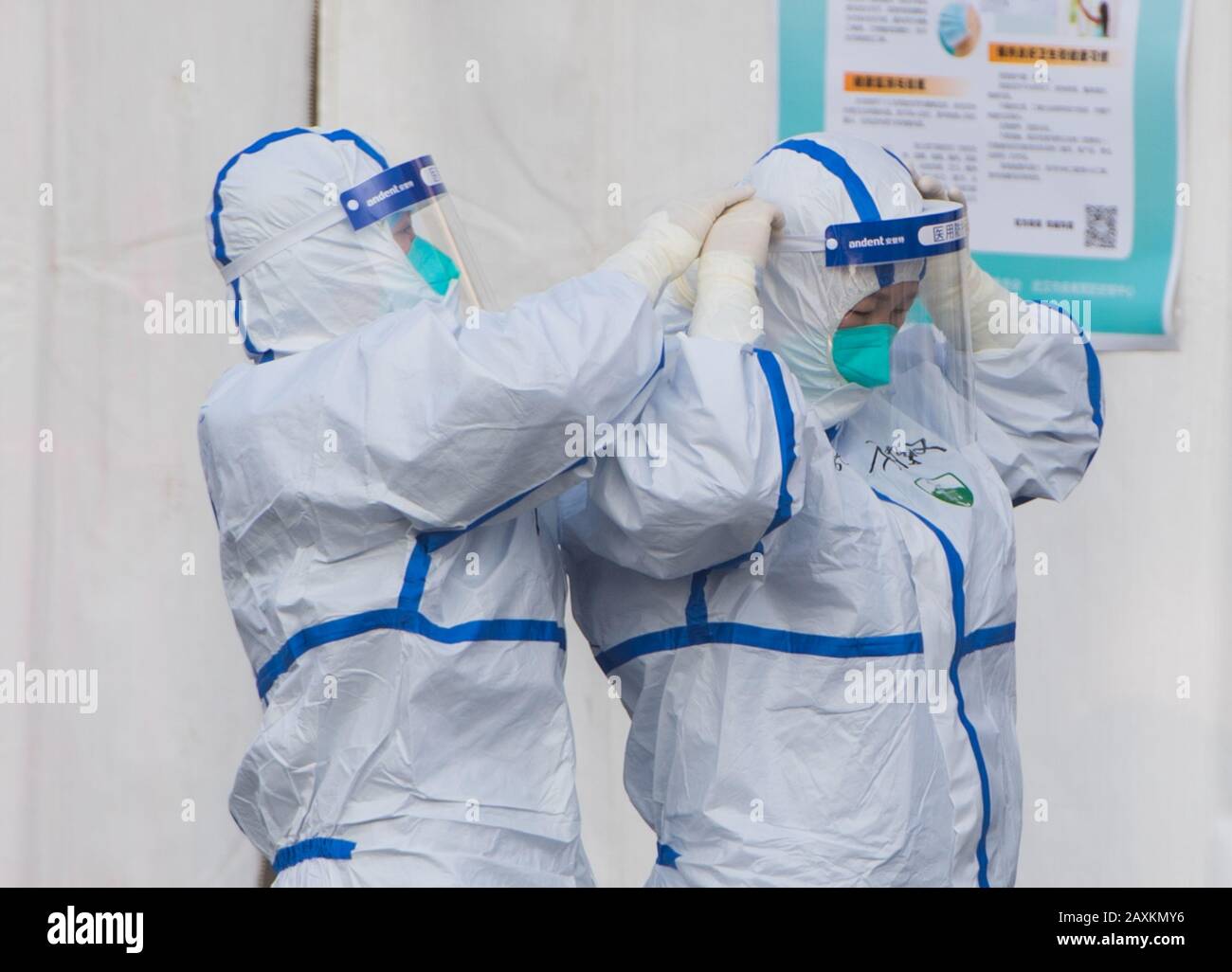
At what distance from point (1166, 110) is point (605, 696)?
3.65 feet

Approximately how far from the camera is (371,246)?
150 centimetres

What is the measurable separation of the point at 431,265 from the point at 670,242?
0.76 ft

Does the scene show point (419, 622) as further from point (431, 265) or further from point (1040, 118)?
point (1040, 118)

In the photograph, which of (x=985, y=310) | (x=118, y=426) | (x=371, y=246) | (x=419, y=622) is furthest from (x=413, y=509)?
(x=118, y=426)

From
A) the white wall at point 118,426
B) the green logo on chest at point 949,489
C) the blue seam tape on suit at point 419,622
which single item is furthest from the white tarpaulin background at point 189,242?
A: the blue seam tape on suit at point 419,622

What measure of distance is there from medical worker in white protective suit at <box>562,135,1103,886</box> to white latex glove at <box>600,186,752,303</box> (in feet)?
0.06

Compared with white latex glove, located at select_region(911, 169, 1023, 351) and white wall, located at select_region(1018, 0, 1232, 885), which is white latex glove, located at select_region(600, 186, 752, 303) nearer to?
white latex glove, located at select_region(911, 169, 1023, 351)

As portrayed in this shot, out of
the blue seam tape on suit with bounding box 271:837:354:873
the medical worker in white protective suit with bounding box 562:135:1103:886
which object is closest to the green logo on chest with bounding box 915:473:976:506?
the medical worker in white protective suit with bounding box 562:135:1103:886

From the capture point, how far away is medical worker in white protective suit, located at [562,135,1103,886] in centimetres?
146

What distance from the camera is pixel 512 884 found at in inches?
54.7

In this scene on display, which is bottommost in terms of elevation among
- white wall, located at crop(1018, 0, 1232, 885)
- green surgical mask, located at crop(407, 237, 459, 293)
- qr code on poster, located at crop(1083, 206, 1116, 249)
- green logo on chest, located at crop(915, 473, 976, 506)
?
white wall, located at crop(1018, 0, 1232, 885)

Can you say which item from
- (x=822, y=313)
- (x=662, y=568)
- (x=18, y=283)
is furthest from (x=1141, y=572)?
(x=18, y=283)

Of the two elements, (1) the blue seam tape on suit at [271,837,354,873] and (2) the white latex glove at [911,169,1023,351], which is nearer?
→ (1) the blue seam tape on suit at [271,837,354,873]

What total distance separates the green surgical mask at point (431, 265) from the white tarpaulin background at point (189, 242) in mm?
696
